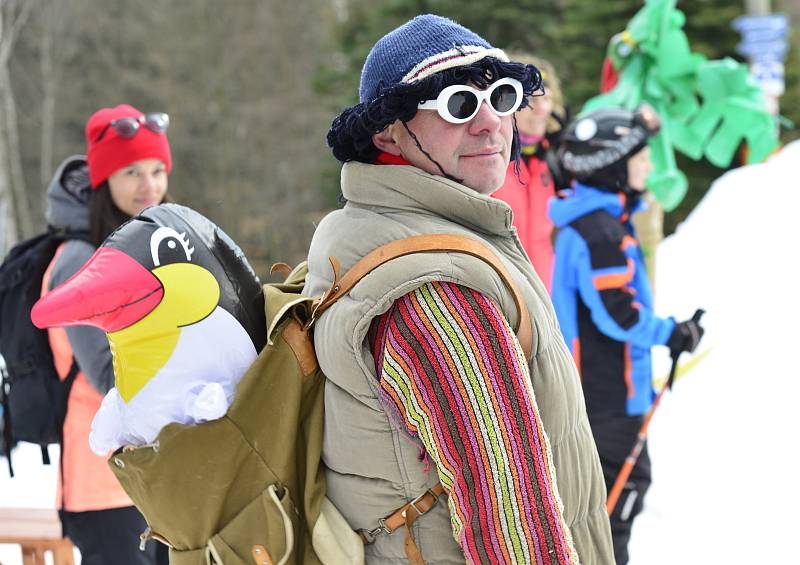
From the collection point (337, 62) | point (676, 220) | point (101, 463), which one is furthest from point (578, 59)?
point (101, 463)

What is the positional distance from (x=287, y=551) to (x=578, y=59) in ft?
51.5

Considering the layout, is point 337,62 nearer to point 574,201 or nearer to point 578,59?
point 578,59

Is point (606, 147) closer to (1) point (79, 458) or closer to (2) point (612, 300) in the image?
(2) point (612, 300)

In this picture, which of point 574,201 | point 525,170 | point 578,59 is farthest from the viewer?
point 578,59

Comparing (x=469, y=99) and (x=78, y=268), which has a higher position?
(x=469, y=99)

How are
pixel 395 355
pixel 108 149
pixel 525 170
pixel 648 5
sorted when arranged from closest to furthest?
pixel 395 355
pixel 108 149
pixel 525 170
pixel 648 5

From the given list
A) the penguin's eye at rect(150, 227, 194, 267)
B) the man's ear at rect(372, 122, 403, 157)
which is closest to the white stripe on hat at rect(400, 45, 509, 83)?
the man's ear at rect(372, 122, 403, 157)

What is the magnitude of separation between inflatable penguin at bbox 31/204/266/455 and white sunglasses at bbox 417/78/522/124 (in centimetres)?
51

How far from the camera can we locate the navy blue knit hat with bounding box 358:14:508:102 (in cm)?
152

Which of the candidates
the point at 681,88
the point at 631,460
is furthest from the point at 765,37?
the point at 631,460

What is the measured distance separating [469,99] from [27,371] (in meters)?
2.04

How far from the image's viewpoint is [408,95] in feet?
4.98

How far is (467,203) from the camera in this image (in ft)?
5.06

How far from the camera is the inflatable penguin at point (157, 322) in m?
1.50
